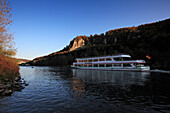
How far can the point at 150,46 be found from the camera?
93.2 metres

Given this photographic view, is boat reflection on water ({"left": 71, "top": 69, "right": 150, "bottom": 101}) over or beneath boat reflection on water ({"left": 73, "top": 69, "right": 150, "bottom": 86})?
beneath

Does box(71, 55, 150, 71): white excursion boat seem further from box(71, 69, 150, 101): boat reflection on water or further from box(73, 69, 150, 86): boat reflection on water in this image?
box(71, 69, 150, 101): boat reflection on water

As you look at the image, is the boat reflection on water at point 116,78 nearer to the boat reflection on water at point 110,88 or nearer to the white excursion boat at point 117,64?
the boat reflection on water at point 110,88

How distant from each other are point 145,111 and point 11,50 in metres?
24.3

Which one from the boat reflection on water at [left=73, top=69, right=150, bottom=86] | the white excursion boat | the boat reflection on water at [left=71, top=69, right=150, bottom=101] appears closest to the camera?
the boat reflection on water at [left=71, top=69, right=150, bottom=101]

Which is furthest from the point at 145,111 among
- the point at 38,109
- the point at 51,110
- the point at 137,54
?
the point at 137,54

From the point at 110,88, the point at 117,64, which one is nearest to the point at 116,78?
the point at 110,88

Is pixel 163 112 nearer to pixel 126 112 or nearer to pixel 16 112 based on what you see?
pixel 126 112

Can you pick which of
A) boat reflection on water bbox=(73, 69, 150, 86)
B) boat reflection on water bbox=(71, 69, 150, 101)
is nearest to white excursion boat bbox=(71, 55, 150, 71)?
boat reflection on water bbox=(73, 69, 150, 86)

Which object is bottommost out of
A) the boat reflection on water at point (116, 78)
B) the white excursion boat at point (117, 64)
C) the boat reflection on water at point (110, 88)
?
the boat reflection on water at point (110, 88)

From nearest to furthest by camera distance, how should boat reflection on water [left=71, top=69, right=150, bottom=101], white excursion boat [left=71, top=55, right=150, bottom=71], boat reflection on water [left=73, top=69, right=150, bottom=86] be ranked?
boat reflection on water [left=71, top=69, right=150, bottom=101] → boat reflection on water [left=73, top=69, right=150, bottom=86] → white excursion boat [left=71, top=55, right=150, bottom=71]

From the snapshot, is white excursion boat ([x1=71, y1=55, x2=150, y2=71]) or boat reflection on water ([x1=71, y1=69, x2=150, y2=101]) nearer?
boat reflection on water ([x1=71, y1=69, x2=150, y2=101])

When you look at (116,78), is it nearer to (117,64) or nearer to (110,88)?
(110,88)

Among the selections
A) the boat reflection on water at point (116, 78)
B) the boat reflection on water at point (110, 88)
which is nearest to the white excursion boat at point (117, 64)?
the boat reflection on water at point (116, 78)
